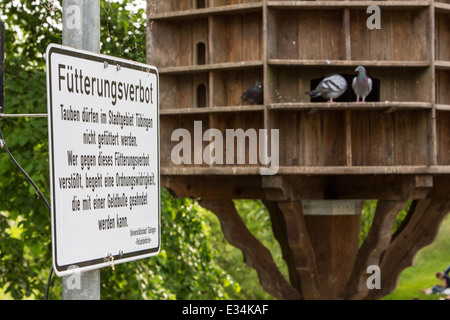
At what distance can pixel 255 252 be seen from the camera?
24.6 feet

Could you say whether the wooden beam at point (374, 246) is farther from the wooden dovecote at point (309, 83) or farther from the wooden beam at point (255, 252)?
the wooden beam at point (255, 252)

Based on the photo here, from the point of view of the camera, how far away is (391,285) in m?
7.72

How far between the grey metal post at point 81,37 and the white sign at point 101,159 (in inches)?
1.5

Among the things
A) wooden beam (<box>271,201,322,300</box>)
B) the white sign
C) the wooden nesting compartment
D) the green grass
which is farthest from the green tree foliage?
the green grass

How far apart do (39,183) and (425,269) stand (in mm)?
9938

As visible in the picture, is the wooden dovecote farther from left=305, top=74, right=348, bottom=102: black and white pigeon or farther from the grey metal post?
the grey metal post

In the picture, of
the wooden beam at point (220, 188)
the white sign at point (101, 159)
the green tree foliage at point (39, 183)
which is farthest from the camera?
the green tree foliage at point (39, 183)

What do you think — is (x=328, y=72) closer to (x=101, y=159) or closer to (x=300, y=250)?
(x=300, y=250)

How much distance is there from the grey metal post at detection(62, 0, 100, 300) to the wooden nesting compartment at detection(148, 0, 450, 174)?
151 inches

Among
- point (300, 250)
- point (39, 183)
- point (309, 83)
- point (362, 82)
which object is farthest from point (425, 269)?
point (362, 82)

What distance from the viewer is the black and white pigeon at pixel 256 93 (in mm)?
5961

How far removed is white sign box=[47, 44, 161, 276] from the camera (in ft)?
6.25

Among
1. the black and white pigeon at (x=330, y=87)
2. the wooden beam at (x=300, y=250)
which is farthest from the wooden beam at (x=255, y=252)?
the black and white pigeon at (x=330, y=87)
